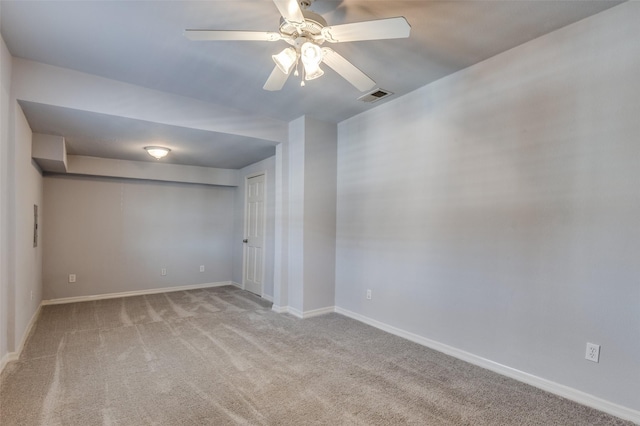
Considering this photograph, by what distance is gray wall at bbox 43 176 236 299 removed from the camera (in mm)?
4742

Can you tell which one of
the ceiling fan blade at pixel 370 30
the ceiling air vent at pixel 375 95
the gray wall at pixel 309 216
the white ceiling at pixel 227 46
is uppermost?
the white ceiling at pixel 227 46

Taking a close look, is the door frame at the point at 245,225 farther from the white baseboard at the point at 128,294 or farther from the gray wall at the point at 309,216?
the gray wall at the point at 309,216

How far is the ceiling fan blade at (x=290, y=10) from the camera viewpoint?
1.48 metres

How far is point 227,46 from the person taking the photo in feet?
7.89

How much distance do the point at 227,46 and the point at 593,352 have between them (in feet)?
10.9

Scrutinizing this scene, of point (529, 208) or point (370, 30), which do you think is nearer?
point (370, 30)

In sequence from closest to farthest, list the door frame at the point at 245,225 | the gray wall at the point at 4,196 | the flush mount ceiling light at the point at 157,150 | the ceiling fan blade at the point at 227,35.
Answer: the ceiling fan blade at the point at 227,35 → the gray wall at the point at 4,196 → the flush mount ceiling light at the point at 157,150 → the door frame at the point at 245,225

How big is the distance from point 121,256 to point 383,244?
169 inches

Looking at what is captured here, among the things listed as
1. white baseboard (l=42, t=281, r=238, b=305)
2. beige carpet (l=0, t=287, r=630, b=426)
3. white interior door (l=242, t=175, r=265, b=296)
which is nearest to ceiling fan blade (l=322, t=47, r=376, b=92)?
beige carpet (l=0, t=287, r=630, b=426)

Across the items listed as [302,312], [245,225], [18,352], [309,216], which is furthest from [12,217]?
[245,225]

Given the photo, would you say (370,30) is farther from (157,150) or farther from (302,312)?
(157,150)

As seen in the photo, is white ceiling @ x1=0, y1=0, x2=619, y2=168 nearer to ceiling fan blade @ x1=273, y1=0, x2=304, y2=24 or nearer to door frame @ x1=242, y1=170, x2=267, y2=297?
ceiling fan blade @ x1=273, y1=0, x2=304, y2=24

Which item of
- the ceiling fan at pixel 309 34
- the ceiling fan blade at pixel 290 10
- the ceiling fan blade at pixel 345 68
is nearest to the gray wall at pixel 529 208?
the ceiling fan blade at pixel 345 68

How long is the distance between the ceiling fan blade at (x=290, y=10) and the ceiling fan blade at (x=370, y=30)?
0.57ft
